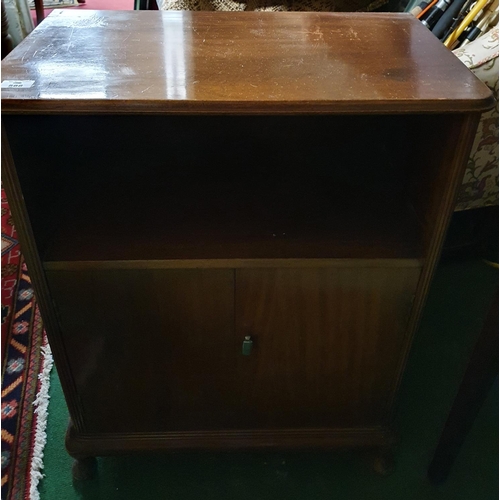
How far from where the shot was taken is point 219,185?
82 cm

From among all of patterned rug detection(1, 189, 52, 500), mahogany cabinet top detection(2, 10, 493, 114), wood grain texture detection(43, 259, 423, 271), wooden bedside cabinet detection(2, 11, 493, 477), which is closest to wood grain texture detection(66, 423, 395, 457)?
wooden bedside cabinet detection(2, 11, 493, 477)

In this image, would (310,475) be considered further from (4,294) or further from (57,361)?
(4,294)

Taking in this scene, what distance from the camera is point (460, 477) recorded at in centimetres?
94

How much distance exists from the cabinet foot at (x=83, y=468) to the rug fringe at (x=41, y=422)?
0.06 metres

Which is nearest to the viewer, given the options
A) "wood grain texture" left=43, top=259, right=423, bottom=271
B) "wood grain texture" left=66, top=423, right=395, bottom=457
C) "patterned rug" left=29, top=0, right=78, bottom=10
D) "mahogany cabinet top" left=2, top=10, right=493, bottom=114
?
"mahogany cabinet top" left=2, top=10, right=493, bottom=114

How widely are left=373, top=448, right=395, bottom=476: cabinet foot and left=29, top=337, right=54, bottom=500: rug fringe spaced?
576mm

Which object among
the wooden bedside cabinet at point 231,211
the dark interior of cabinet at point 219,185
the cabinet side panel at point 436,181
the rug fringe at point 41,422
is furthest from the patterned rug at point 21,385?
the cabinet side panel at point 436,181

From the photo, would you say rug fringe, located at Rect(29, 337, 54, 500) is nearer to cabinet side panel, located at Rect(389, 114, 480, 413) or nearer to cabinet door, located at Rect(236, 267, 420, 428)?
cabinet door, located at Rect(236, 267, 420, 428)

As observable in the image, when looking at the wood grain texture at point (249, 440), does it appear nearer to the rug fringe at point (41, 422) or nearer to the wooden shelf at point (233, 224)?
the rug fringe at point (41, 422)

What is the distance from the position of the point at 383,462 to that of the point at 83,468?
514mm

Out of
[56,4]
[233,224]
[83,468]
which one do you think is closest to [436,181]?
[233,224]

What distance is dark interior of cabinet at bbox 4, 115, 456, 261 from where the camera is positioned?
69 cm

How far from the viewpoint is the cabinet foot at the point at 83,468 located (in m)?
0.90

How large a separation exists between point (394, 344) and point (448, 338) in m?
0.46
